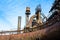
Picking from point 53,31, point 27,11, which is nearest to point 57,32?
point 53,31

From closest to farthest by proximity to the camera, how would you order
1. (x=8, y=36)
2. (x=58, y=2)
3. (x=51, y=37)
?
(x=51, y=37)
(x=8, y=36)
(x=58, y=2)

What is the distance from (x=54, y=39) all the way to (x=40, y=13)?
17.9 m

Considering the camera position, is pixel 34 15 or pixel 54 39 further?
pixel 34 15

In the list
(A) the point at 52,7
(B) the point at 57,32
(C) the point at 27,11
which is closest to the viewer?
(B) the point at 57,32

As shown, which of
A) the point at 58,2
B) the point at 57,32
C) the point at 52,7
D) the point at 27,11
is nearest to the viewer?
the point at 57,32

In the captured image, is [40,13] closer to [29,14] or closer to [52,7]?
[29,14]

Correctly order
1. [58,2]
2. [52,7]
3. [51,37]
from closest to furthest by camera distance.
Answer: [51,37] < [58,2] < [52,7]

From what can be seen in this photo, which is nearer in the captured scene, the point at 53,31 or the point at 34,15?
the point at 53,31

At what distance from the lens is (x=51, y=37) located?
49.0ft

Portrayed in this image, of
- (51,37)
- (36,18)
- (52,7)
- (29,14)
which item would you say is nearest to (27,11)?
(29,14)

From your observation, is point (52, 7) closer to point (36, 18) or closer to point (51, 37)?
point (36, 18)

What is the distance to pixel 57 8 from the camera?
2484 cm

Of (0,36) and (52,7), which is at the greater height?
(52,7)

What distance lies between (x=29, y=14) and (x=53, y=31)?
17.6 metres
